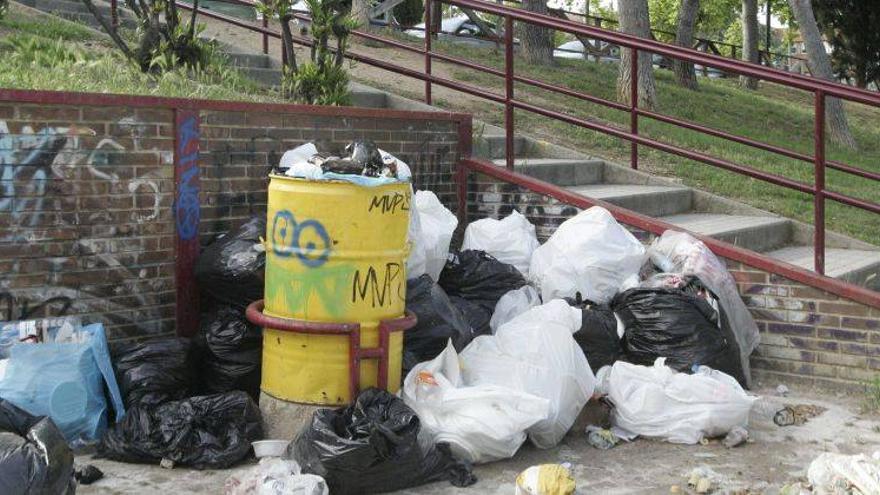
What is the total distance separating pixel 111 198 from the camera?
5020mm

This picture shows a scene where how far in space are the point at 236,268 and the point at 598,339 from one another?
1.92 m

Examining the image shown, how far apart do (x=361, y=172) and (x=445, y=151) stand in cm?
245

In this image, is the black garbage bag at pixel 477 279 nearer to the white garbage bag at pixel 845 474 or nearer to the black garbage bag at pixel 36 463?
the white garbage bag at pixel 845 474

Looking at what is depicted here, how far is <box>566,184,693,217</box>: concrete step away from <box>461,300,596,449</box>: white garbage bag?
84.2 inches

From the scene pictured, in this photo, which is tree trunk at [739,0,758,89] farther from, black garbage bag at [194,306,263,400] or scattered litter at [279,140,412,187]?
black garbage bag at [194,306,263,400]

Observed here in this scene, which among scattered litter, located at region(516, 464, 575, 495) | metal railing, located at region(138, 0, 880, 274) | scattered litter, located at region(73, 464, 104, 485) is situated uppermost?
metal railing, located at region(138, 0, 880, 274)

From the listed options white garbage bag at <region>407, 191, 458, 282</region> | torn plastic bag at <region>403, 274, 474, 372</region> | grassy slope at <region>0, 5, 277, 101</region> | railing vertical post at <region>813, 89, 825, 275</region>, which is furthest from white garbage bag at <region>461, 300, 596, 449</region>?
grassy slope at <region>0, 5, 277, 101</region>

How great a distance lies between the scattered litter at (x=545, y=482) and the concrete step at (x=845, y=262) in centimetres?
302

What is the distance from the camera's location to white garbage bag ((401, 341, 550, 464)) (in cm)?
448

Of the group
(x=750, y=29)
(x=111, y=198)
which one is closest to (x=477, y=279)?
(x=111, y=198)

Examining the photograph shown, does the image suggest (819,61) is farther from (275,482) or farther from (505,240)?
(275,482)

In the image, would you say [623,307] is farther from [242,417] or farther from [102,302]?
[102,302]

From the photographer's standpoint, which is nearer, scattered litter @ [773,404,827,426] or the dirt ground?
the dirt ground

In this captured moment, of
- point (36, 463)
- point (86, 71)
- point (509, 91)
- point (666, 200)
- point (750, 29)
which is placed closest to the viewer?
point (36, 463)
